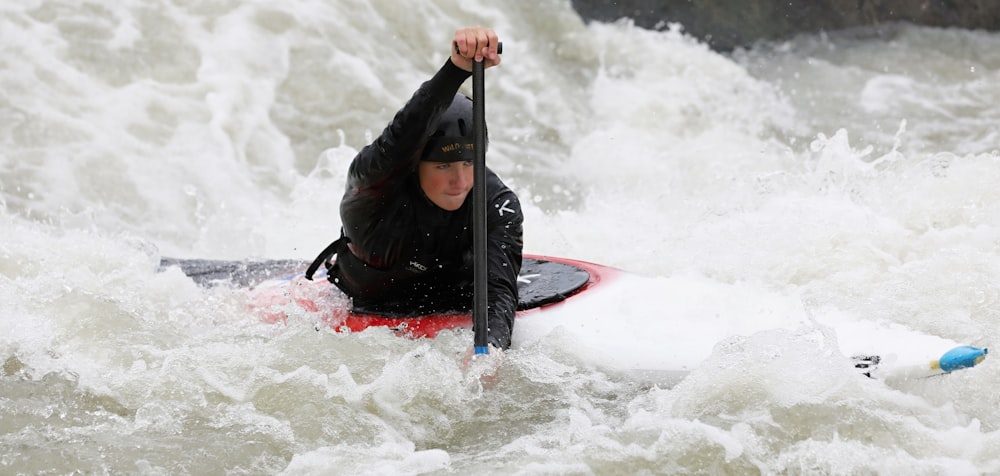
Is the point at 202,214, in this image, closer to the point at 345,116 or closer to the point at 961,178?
the point at 345,116

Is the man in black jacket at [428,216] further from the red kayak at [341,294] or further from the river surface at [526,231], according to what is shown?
the river surface at [526,231]

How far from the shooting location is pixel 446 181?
3.55 metres

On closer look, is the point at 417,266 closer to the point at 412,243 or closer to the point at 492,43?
the point at 412,243

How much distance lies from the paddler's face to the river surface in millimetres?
440

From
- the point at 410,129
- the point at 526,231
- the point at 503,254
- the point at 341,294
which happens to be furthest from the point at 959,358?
the point at 526,231

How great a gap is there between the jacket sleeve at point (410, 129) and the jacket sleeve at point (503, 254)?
0.39m

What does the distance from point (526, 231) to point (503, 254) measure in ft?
8.51

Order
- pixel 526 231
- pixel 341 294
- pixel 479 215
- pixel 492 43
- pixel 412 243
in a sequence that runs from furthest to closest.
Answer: pixel 526 231, pixel 341 294, pixel 412 243, pixel 479 215, pixel 492 43

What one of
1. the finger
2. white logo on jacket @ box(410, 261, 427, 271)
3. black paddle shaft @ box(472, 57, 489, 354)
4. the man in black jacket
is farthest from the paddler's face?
the finger

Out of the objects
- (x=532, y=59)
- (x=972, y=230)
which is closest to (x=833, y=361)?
(x=972, y=230)

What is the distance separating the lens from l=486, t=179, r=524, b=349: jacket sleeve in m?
3.68

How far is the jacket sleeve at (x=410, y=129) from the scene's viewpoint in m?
3.26

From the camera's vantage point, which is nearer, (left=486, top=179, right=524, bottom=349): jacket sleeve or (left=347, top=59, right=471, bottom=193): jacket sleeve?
(left=347, top=59, right=471, bottom=193): jacket sleeve

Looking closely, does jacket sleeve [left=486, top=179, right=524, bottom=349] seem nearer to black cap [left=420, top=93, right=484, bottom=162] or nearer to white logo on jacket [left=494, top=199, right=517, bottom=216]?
white logo on jacket [left=494, top=199, right=517, bottom=216]
